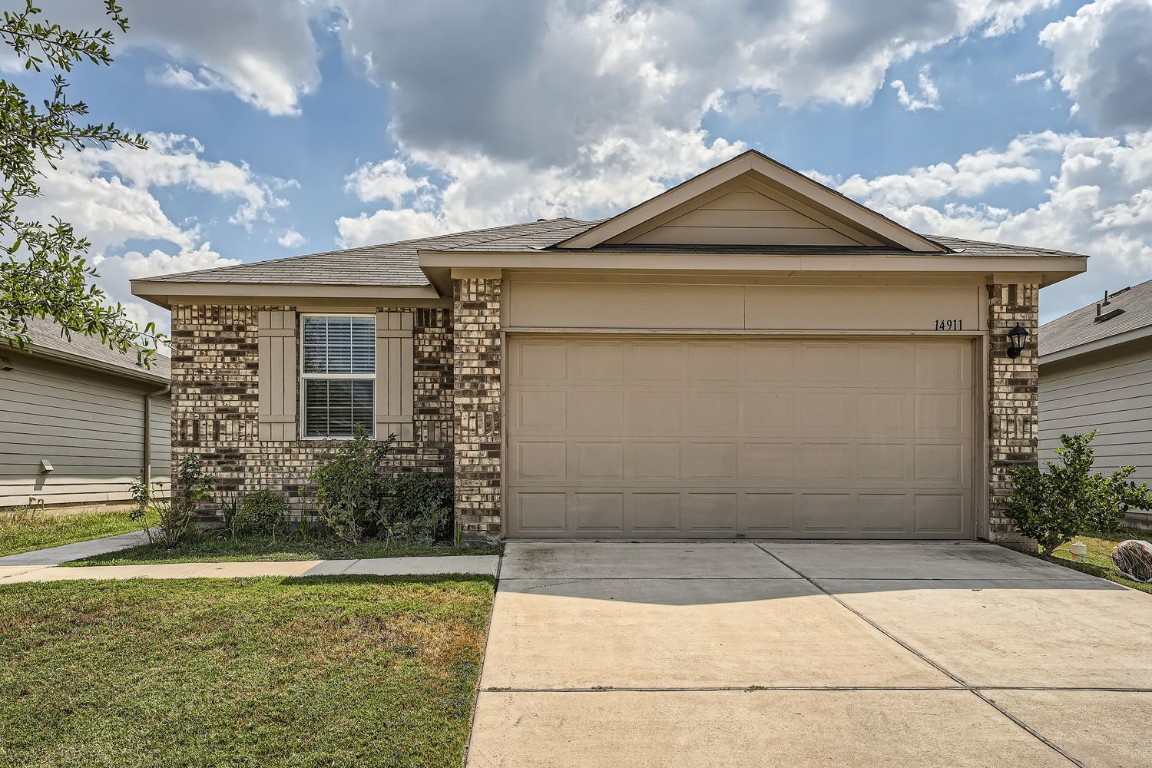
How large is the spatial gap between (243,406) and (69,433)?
19.6 feet

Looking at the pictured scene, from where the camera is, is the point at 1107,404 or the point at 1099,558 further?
the point at 1107,404

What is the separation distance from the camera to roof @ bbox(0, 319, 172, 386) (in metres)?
11.9

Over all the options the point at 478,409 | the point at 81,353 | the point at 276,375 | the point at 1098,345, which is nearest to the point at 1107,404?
the point at 1098,345

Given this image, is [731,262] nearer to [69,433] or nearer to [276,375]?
[276,375]

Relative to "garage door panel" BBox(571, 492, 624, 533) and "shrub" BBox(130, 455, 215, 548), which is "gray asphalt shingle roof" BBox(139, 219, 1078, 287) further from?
"garage door panel" BBox(571, 492, 624, 533)

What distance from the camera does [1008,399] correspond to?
8.21 metres

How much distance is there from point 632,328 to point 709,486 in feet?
6.70

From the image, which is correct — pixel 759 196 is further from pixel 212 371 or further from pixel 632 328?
pixel 212 371

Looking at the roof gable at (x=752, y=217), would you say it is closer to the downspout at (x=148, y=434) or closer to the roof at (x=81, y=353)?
the roof at (x=81, y=353)

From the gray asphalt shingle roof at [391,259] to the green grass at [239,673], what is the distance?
415 centimetres

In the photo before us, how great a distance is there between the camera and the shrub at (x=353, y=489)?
8.22 metres

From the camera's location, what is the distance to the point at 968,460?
839 cm

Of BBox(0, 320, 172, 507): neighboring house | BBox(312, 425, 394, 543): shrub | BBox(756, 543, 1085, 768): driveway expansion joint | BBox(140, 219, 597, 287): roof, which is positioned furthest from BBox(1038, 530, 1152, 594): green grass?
BBox(0, 320, 172, 507): neighboring house

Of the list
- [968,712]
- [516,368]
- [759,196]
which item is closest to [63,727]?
[968,712]
